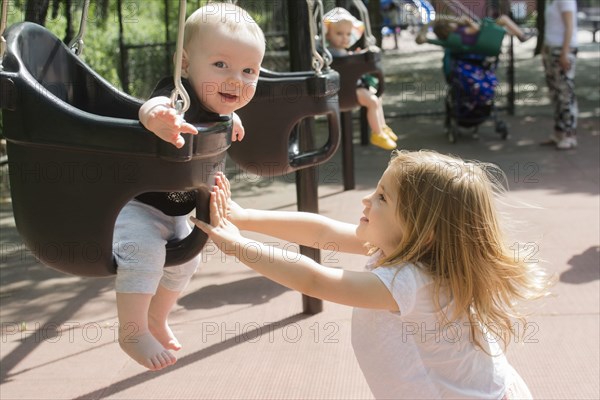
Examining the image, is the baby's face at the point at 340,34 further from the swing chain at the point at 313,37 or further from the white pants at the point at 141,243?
the white pants at the point at 141,243

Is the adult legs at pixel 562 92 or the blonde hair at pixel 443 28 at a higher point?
the blonde hair at pixel 443 28

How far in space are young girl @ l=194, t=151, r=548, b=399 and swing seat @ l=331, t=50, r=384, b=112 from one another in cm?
323

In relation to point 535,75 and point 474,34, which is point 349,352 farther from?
point 535,75

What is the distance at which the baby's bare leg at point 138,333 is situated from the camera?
2.53 m

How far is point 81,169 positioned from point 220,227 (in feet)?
1.29

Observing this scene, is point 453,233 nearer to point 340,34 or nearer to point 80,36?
point 80,36

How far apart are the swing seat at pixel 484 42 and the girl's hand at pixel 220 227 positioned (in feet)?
22.2

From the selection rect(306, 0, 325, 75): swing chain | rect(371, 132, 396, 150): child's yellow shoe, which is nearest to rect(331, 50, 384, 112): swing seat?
rect(371, 132, 396, 150): child's yellow shoe

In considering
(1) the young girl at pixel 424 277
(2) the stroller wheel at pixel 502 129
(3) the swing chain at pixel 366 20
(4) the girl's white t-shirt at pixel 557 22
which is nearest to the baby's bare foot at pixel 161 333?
(1) the young girl at pixel 424 277

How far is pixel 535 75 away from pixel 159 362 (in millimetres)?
13655

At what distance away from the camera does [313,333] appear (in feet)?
14.1

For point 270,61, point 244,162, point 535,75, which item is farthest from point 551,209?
point 535,75

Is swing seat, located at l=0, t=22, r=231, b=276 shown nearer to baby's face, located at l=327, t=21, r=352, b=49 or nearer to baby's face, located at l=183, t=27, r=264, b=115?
baby's face, located at l=183, t=27, r=264, b=115

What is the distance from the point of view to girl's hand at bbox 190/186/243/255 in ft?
7.87
